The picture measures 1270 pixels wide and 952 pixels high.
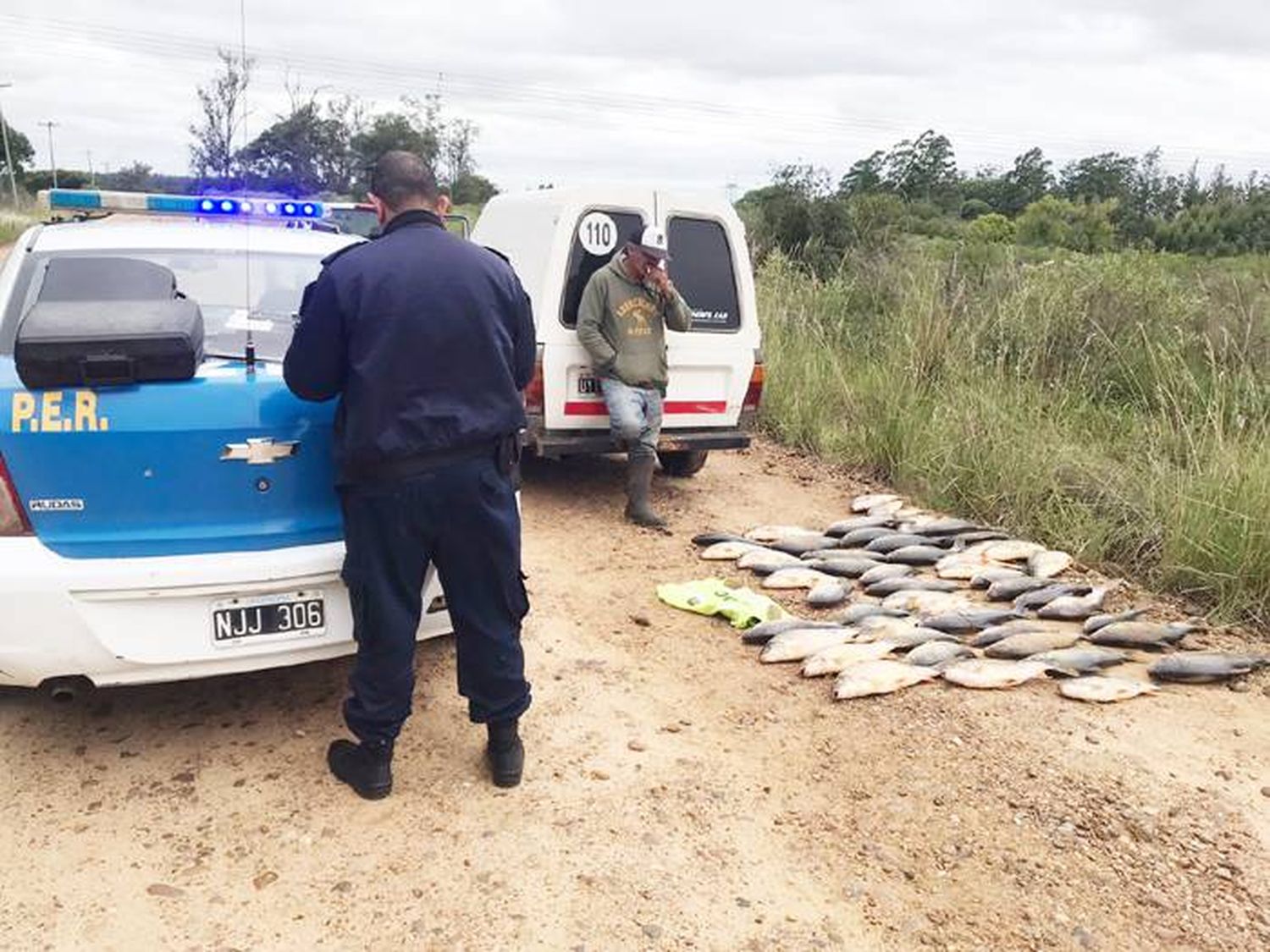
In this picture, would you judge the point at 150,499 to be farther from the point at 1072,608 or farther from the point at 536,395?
the point at 1072,608

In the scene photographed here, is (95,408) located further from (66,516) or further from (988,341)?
(988,341)

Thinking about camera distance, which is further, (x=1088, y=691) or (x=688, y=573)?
(x=688, y=573)

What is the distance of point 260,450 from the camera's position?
3.18 metres

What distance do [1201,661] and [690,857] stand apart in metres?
2.61

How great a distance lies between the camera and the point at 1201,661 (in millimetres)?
4227

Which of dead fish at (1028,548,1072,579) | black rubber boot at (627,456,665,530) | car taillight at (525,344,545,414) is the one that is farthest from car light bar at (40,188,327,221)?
dead fish at (1028,548,1072,579)

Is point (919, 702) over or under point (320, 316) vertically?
under

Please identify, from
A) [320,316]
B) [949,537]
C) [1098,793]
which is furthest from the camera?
[949,537]

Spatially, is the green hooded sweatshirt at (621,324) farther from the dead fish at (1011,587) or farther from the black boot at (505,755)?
the black boot at (505,755)

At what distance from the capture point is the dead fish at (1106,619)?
4664 millimetres

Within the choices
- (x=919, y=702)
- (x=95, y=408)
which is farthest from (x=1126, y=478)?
(x=95, y=408)

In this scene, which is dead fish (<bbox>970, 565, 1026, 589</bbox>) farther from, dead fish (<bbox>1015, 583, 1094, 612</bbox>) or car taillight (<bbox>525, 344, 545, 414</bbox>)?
car taillight (<bbox>525, 344, 545, 414</bbox>)

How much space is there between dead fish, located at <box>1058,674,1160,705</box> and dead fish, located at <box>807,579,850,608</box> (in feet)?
4.24

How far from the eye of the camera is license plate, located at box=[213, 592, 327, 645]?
316 centimetres
